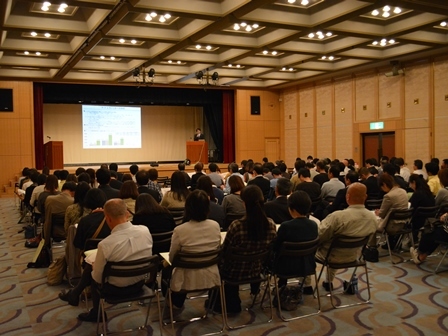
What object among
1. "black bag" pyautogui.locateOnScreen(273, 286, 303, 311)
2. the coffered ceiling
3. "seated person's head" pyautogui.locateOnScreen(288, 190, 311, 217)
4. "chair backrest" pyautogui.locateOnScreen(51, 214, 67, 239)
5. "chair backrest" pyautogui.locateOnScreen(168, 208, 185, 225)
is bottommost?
"black bag" pyautogui.locateOnScreen(273, 286, 303, 311)

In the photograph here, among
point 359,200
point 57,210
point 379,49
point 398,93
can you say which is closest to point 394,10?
point 379,49

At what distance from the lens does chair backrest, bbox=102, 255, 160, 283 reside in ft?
11.4

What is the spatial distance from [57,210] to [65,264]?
79 centimetres

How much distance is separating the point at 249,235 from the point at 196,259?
0.51 metres

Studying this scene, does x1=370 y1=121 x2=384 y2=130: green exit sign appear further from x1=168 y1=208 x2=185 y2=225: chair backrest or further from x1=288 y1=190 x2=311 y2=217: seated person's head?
x1=288 y1=190 x2=311 y2=217: seated person's head

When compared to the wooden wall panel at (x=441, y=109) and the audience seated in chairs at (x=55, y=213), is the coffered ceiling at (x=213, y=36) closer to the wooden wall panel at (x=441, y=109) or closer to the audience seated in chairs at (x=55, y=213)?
the wooden wall panel at (x=441, y=109)

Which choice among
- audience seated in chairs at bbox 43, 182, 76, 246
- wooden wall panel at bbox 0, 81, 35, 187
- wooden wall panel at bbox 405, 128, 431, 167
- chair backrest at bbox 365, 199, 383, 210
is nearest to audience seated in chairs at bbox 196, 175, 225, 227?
audience seated in chairs at bbox 43, 182, 76, 246

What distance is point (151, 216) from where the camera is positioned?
4449mm

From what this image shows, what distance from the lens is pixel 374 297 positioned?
4.74 meters

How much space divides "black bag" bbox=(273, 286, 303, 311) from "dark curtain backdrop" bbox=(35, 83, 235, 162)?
572 inches

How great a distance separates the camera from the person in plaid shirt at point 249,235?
3932mm

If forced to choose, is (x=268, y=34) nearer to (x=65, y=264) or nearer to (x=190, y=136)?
(x=65, y=264)

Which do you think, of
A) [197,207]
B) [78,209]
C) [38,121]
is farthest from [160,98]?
[197,207]

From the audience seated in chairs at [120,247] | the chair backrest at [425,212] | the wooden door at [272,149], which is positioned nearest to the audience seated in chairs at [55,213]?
the audience seated in chairs at [120,247]
